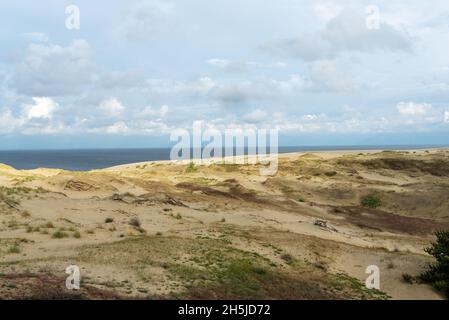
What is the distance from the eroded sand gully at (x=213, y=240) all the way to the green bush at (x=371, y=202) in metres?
0.26

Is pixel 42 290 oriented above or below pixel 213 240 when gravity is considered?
above

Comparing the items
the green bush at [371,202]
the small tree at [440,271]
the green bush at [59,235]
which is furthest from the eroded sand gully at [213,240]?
the small tree at [440,271]

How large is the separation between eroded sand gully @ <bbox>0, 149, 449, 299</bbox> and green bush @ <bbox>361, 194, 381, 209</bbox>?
0.26 m

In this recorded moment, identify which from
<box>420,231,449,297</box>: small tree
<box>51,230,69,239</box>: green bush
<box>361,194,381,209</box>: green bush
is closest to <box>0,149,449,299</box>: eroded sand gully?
<box>51,230,69,239</box>: green bush

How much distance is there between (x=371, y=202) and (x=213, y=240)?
90.5 ft

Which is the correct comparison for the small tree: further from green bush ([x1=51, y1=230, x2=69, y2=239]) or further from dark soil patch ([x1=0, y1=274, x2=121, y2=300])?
green bush ([x1=51, y1=230, x2=69, y2=239])

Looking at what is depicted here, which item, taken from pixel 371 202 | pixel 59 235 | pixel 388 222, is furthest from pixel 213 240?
pixel 371 202

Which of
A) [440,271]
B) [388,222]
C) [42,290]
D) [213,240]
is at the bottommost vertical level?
[388,222]

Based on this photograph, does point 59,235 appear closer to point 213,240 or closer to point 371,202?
point 213,240

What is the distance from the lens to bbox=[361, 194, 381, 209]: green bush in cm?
4334

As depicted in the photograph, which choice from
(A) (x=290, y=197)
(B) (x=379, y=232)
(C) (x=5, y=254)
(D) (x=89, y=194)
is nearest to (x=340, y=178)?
(A) (x=290, y=197)

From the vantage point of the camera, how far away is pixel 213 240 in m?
20.4

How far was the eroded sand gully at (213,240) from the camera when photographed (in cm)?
1402
